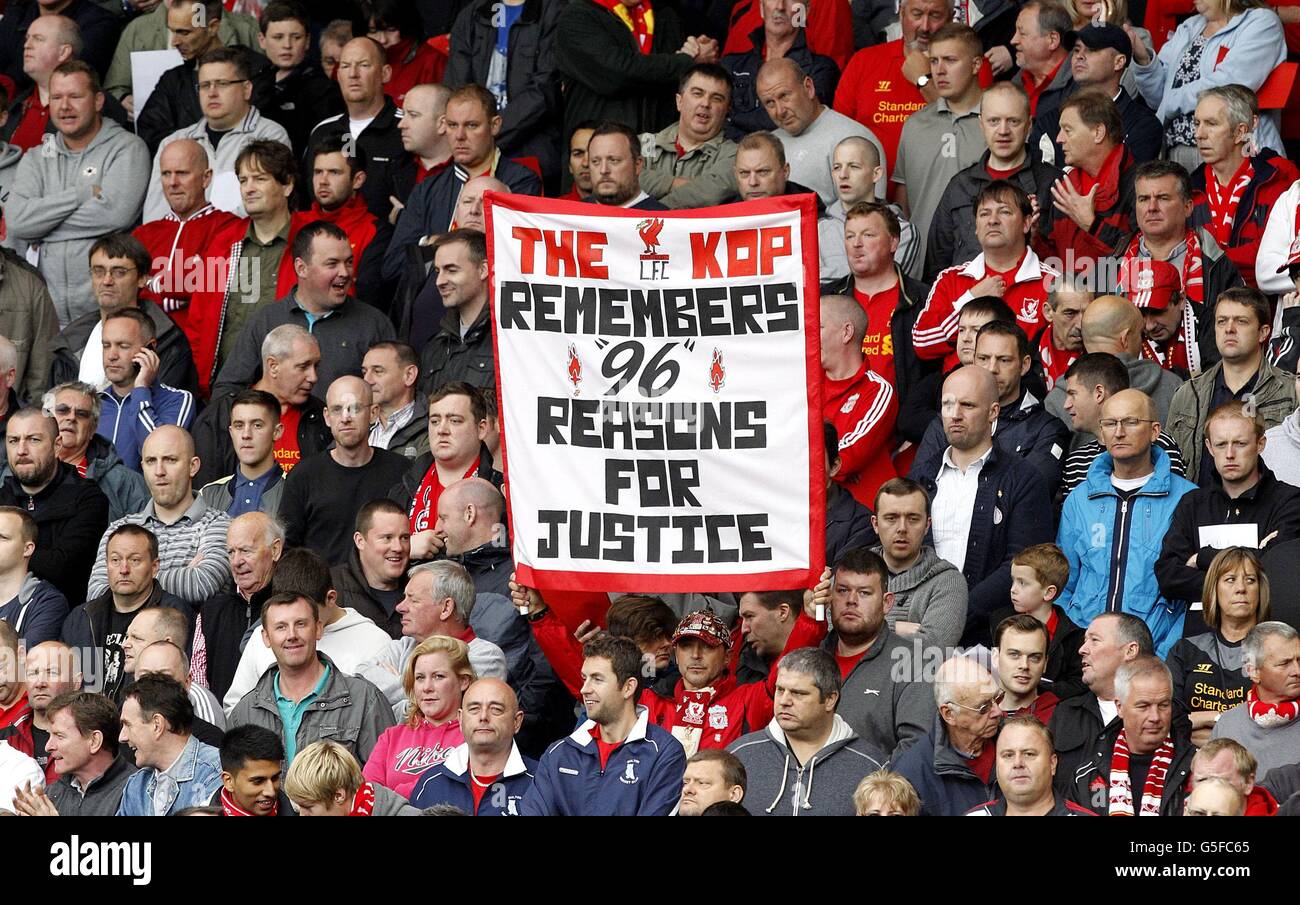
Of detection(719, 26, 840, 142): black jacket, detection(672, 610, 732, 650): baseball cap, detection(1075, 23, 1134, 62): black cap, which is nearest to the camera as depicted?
detection(672, 610, 732, 650): baseball cap

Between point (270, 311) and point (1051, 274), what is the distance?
3974mm

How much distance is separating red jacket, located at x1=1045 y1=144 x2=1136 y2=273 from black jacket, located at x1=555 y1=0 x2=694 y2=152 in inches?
100

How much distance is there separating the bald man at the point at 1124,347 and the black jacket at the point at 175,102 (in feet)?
17.9

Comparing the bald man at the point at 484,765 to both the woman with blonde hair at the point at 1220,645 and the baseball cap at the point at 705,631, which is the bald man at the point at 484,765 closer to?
the baseball cap at the point at 705,631

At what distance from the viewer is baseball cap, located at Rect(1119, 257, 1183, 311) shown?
40.7ft

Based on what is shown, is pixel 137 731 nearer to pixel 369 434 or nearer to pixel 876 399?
pixel 369 434

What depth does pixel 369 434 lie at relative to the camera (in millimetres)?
12578

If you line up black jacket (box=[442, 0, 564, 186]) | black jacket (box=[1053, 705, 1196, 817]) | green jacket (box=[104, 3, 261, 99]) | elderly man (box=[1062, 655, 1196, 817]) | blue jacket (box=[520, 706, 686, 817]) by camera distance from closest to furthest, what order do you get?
black jacket (box=[1053, 705, 1196, 817]) → elderly man (box=[1062, 655, 1196, 817]) → blue jacket (box=[520, 706, 686, 817]) → black jacket (box=[442, 0, 564, 186]) → green jacket (box=[104, 3, 261, 99])

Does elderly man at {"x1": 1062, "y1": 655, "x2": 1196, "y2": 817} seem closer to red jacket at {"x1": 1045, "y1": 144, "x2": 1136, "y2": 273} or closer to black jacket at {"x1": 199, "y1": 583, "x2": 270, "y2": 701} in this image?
red jacket at {"x1": 1045, "y1": 144, "x2": 1136, "y2": 273}

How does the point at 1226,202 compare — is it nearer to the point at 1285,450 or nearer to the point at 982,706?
the point at 1285,450

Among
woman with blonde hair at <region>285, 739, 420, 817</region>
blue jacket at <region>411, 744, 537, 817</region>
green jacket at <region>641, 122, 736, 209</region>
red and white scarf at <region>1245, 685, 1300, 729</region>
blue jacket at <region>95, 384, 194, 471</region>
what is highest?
green jacket at <region>641, 122, 736, 209</region>

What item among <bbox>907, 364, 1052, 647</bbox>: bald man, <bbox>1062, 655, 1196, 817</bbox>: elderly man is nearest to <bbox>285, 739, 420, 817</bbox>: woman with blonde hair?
<bbox>1062, 655, 1196, 817</bbox>: elderly man

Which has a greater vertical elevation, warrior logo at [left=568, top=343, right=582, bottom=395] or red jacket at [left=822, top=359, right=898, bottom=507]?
warrior logo at [left=568, top=343, right=582, bottom=395]

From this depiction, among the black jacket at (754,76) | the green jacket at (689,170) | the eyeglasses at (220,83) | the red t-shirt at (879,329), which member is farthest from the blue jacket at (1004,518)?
the eyeglasses at (220,83)
